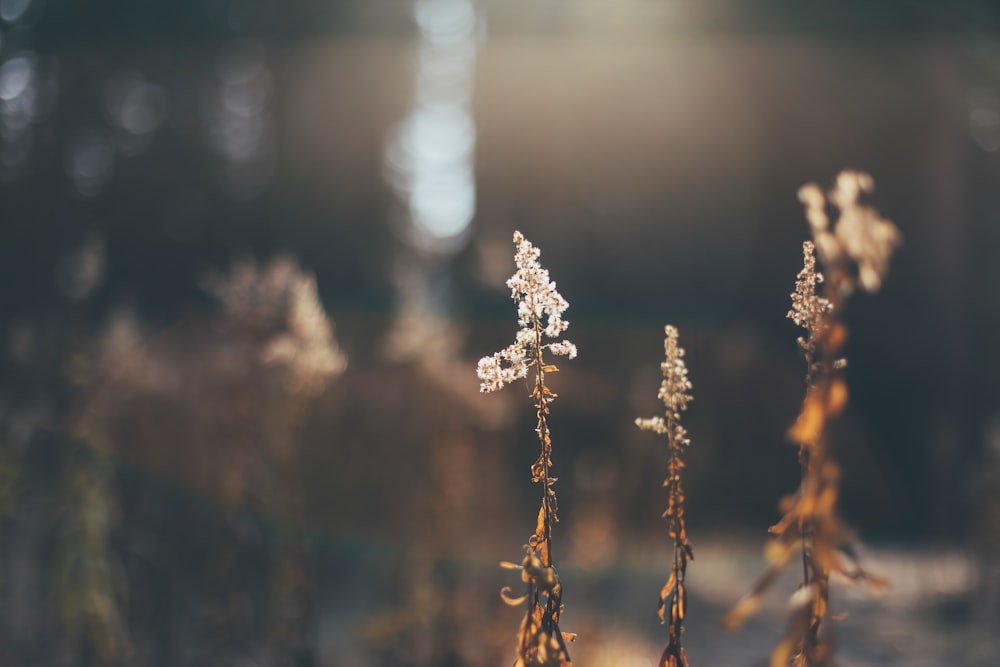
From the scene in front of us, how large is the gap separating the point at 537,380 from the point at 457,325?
17.4 feet

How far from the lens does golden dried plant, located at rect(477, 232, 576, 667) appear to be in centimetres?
129

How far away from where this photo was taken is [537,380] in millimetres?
1343

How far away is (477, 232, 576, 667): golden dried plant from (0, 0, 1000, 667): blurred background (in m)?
1.20

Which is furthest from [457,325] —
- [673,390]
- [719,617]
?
[673,390]

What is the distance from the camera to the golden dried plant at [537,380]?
4.22 ft

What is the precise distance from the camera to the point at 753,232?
963 centimetres

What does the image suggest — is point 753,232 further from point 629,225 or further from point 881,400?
point 881,400

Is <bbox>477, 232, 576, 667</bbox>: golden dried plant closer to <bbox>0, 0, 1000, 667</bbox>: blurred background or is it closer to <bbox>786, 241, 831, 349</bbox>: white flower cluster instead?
<bbox>786, 241, 831, 349</bbox>: white flower cluster

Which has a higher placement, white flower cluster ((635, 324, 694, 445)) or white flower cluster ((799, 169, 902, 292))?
white flower cluster ((799, 169, 902, 292))

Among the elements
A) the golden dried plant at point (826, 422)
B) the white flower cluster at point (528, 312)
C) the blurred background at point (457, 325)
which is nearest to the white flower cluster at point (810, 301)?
the golden dried plant at point (826, 422)

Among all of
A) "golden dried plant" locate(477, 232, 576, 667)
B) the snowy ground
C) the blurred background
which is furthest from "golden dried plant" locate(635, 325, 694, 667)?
the snowy ground

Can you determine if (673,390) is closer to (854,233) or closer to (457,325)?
(854,233)

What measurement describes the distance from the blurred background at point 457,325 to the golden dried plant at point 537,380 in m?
1.20

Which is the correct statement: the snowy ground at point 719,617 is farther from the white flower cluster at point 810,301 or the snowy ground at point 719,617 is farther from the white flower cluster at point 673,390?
the white flower cluster at point 810,301
